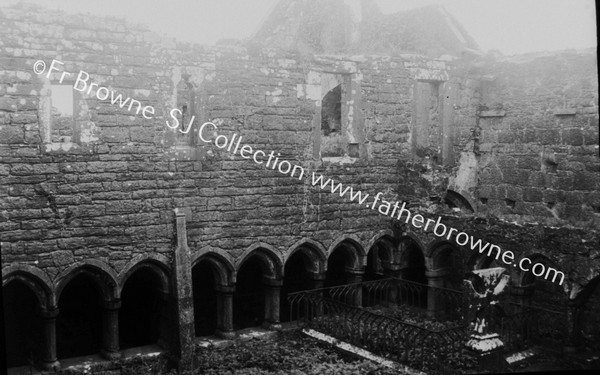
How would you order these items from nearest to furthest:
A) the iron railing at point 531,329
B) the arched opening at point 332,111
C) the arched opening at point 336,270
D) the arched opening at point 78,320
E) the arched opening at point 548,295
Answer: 1. the iron railing at point 531,329
2. the arched opening at point 78,320
3. the arched opening at point 548,295
4. the arched opening at point 336,270
5. the arched opening at point 332,111

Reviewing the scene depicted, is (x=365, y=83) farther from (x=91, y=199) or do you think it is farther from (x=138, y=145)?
(x=91, y=199)

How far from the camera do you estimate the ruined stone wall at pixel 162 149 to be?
9000mm

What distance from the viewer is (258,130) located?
35.6 ft

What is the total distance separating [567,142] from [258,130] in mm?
4746

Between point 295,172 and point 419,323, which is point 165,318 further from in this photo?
point 419,323

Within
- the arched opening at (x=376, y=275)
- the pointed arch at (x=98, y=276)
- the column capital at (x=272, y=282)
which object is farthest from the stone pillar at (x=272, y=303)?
the pointed arch at (x=98, y=276)

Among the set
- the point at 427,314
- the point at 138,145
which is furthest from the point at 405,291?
the point at 138,145

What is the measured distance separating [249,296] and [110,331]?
3.25m

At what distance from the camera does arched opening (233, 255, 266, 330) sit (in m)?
12.3

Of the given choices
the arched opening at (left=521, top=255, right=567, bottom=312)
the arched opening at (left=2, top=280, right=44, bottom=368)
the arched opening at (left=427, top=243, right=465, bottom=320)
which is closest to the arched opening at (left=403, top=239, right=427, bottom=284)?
the arched opening at (left=427, top=243, right=465, bottom=320)

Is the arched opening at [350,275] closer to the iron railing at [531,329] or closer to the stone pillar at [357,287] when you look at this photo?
the stone pillar at [357,287]

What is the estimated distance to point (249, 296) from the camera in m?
12.4

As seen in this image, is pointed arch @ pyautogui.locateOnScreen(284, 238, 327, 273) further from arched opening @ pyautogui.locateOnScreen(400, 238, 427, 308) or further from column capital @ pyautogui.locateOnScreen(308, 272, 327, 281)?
arched opening @ pyautogui.locateOnScreen(400, 238, 427, 308)

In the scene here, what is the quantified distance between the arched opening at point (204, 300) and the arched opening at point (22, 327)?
2535 millimetres
